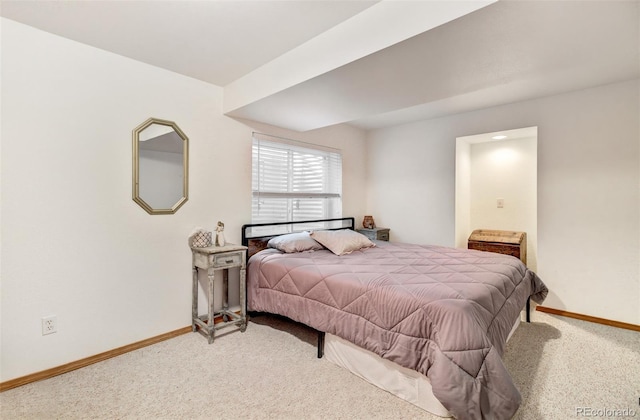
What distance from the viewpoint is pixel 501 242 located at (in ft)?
11.5

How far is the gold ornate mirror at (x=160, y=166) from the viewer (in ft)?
8.09

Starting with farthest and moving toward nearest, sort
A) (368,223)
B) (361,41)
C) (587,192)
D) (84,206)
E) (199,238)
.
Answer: (368,223)
(587,192)
(199,238)
(84,206)
(361,41)

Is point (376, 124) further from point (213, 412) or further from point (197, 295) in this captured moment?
point (213, 412)

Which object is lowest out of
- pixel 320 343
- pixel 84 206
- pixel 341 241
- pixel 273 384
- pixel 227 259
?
pixel 273 384

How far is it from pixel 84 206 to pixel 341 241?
2205 mm

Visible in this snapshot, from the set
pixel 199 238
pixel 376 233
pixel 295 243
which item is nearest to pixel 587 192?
pixel 376 233

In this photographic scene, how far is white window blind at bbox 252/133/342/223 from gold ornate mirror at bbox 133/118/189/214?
2.53ft

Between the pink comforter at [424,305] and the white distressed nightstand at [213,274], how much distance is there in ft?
0.44

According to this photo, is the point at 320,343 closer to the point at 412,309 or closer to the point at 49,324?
the point at 412,309

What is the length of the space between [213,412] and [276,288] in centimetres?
104

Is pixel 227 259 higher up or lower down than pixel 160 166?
lower down
